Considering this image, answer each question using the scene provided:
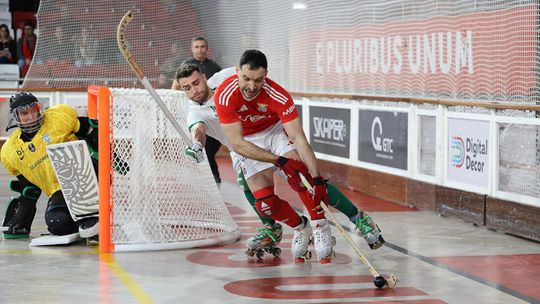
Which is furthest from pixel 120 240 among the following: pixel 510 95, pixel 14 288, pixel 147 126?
pixel 510 95

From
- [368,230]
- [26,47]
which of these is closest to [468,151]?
[368,230]

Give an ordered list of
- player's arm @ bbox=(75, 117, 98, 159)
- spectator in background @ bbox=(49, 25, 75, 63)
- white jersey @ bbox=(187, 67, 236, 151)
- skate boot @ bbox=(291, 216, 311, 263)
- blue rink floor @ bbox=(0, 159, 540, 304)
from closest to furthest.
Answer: blue rink floor @ bbox=(0, 159, 540, 304), skate boot @ bbox=(291, 216, 311, 263), white jersey @ bbox=(187, 67, 236, 151), player's arm @ bbox=(75, 117, 98, 159), spectator in background @ bbox=(49, 25, 75, 63)

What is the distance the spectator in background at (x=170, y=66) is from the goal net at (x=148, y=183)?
7.40m

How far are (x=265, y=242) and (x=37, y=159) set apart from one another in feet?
6.39

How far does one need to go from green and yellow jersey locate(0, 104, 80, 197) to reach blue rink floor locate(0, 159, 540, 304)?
20.3 inches

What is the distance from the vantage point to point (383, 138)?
1005 cm

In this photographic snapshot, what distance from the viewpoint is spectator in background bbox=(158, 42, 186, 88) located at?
49.1ft

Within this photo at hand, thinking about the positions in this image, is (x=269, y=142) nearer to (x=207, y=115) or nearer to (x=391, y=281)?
(x=207, y=115)

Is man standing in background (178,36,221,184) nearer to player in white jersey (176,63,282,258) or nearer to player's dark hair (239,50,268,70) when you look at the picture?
player in white jersey (176,63,282,258)

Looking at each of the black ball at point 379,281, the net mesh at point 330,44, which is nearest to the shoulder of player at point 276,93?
the black ball at point 379,281

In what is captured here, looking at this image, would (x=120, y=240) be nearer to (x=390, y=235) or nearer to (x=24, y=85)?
(x=390, y=235)

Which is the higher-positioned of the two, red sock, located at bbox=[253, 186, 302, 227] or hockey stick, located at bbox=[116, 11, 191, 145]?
hockey stick, located at bbox=[116, 11, 191, 145]

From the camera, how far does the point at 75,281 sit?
5898mm

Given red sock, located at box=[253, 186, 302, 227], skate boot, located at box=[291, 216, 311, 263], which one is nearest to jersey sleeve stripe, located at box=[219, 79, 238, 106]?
red sock, located at box=[253, 186, 302, 227]
